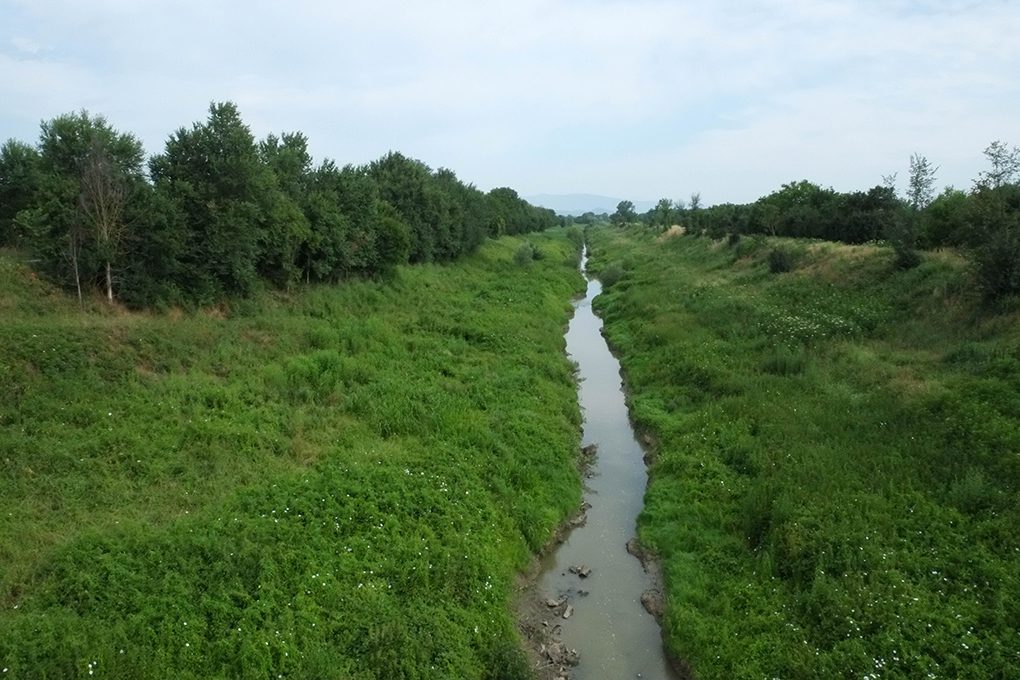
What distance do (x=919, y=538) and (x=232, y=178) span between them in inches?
1076

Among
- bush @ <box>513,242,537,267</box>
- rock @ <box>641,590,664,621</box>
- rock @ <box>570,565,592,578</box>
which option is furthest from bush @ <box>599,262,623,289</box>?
rock @ <box>641,590,664,621</box>

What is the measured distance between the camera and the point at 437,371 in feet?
82.5

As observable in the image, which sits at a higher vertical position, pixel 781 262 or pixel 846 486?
pixel 781 262

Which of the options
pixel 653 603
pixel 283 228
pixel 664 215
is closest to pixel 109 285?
pixel 283 228

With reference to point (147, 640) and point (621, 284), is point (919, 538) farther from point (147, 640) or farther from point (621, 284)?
point (621, 284)

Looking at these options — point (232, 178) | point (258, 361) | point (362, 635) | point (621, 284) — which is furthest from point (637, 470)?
point (621, 284)

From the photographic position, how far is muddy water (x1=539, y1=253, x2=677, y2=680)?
12.6 metres

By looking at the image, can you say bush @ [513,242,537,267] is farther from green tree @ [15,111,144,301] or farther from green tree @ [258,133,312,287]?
green tree @ [15,111,144,301]

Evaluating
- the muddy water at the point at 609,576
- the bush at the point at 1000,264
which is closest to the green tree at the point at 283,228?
the muddy water at the point at 609,576

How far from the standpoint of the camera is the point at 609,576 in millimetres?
15398

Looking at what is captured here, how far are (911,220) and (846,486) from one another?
28.4m

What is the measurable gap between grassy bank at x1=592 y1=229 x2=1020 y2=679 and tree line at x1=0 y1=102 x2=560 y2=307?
18.1 m

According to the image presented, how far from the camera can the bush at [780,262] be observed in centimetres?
4131

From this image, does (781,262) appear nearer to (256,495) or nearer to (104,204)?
(256,495)
